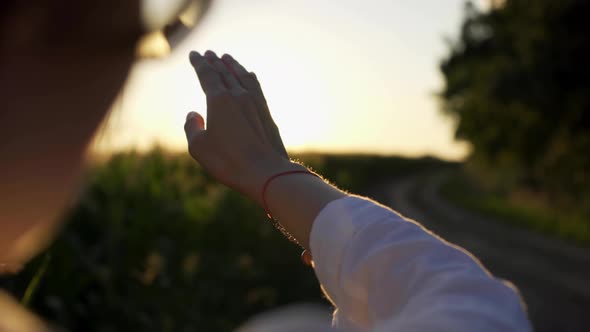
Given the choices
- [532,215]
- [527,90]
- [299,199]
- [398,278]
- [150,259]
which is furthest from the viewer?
[532,215]

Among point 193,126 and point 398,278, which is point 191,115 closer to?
point 193,126

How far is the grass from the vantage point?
65.2 feet

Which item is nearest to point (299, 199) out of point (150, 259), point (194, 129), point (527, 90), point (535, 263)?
point (194, 129)

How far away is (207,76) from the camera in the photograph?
3.41ft

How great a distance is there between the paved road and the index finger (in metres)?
8.15

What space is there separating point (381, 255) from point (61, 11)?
0.43 metres

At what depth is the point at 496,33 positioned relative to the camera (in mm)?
26625

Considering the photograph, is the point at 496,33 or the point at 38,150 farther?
the point at 496,33

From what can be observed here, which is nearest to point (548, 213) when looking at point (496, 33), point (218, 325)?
point (496, 33)

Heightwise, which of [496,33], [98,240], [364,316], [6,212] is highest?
[6,212]

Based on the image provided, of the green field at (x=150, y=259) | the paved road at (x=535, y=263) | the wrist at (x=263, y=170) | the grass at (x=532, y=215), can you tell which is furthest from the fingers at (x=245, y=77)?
the grass at (x=532, y=215)

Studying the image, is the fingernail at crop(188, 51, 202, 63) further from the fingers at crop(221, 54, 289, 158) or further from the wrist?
the wrist

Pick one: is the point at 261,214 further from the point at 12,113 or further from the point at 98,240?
the point at 12,113

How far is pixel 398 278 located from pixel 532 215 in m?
24.4
